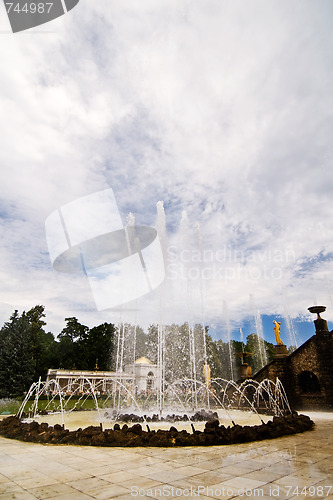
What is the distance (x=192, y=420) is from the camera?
1169 centimetres

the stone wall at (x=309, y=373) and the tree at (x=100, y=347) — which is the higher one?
the tree at (x=100, y=347)

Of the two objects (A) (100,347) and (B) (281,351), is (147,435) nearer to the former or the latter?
(B) (281,351)

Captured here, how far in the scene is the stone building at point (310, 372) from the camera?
17.1 m

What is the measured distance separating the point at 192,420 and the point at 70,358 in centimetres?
4694

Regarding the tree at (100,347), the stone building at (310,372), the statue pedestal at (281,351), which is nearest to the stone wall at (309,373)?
the stone building at (310,372)

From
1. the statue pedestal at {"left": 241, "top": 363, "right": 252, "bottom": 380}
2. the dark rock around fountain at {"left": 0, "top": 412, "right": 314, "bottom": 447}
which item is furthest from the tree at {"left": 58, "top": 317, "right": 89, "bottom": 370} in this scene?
the dark rock around fountain at {"left": 0, "top": 412, "right": 314, "bottom": 447}

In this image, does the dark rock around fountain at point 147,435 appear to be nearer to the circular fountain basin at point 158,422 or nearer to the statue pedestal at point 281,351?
the circular fountain basin at point 158,422

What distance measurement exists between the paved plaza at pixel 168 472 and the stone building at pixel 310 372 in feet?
37.0

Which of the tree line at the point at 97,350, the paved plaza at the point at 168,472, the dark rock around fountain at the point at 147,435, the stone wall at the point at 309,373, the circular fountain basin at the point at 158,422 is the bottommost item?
the paved plaza at the point at 168,472

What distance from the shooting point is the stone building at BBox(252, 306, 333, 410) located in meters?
17.1

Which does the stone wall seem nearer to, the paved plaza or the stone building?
the stone building

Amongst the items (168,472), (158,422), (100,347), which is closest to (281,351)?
(158,422)

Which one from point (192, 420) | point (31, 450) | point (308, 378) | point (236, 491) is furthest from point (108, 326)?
point (236, 491)

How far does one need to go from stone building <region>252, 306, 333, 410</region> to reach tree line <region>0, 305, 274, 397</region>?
12.1 metres
